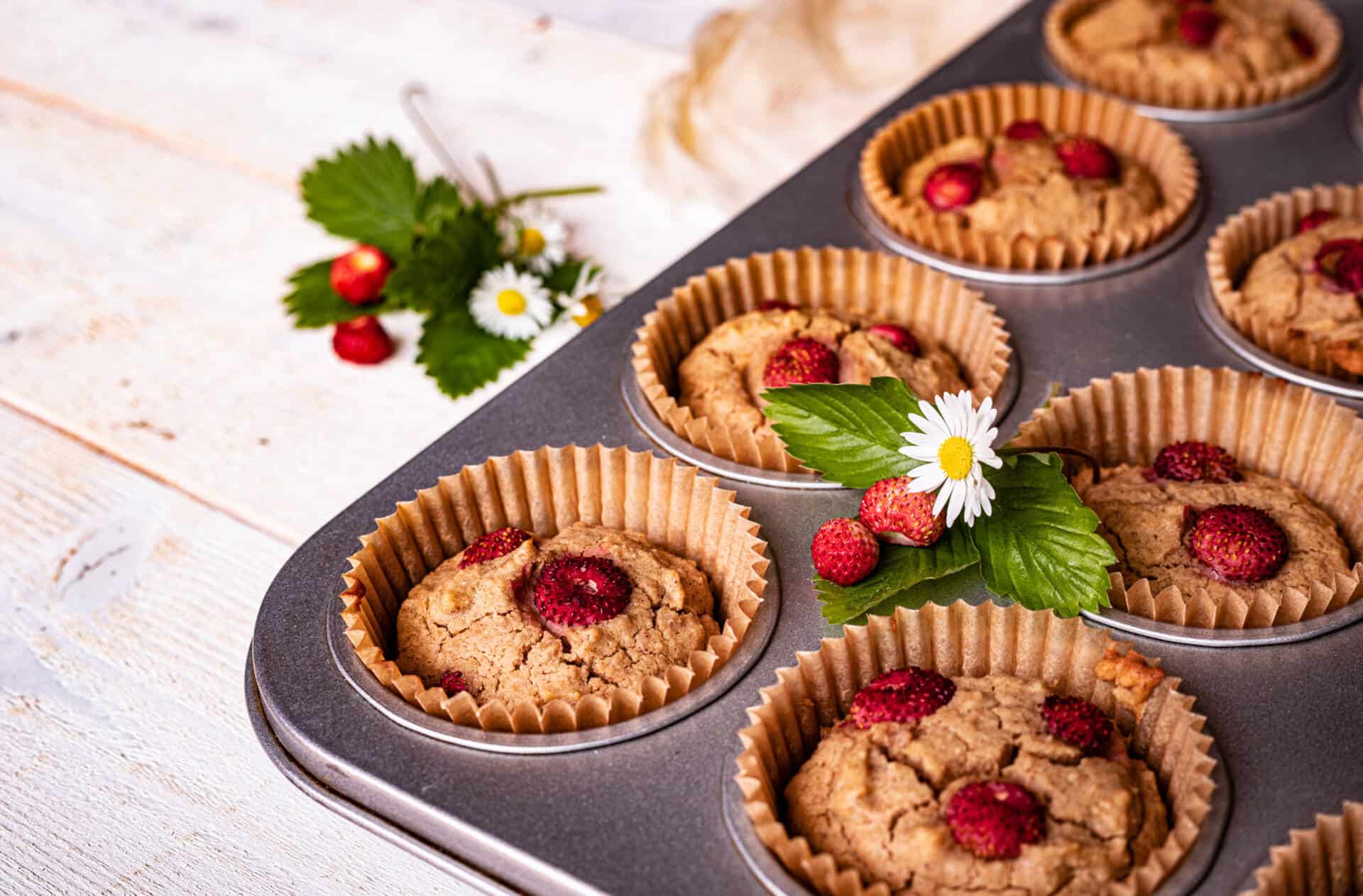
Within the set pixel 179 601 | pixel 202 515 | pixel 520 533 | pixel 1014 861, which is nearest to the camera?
pixel 1014 861

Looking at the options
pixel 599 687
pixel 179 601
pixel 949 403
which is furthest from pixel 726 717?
pixel 179 601

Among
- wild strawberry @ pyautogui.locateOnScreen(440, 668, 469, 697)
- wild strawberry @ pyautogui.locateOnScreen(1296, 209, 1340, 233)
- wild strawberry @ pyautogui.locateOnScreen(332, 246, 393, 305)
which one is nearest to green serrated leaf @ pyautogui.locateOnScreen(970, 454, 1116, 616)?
wild strawberry @ pyautogui.locateOnScreen(440, 668, 469, 697)

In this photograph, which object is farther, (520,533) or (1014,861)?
(520,533)

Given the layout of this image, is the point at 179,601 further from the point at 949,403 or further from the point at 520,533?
the point at 949,403

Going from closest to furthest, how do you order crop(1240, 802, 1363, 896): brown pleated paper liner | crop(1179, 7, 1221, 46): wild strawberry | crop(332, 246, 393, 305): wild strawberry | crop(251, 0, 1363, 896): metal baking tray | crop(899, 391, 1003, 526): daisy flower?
1. crop(1240, 802, 1363, 896): brown pleated paper liner
2. crop(251, 0, 1363, 896): metal baking tray
3. crop(899, 391, 1003, 526): daisy flower
4. crop(332, 246, 393, 305): wild strawberry
5. crop(1179, 7, 1221, 46): wild strawberry

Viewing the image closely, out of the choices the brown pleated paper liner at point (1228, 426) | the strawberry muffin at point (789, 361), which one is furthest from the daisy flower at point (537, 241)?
the brown pleated paper liner at point (1228, 426)

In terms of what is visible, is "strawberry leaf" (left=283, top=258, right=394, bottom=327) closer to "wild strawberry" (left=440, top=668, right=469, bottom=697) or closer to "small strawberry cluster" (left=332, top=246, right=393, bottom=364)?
"small strawberry cluster" (left=332, top=246, right=393, bottom=364)
